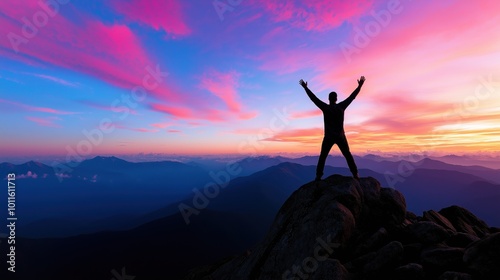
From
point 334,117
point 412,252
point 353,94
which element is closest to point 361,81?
point 353,94

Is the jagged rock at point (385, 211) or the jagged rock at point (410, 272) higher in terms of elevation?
the jagged rock at point (385, 211)

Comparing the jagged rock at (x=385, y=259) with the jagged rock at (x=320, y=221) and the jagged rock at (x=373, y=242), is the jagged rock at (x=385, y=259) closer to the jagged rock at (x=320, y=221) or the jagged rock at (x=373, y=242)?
the jagged rock at (x=320, y=221)

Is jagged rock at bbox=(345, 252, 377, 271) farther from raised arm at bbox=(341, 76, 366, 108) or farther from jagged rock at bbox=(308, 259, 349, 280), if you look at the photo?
raised arm at bbox=(341, 76, 366, 108)

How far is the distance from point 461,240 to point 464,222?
6.82m

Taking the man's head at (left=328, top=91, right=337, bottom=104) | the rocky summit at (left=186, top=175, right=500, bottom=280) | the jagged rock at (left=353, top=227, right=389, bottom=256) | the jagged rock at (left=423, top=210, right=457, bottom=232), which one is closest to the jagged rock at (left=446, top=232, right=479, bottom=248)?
the rocky summit at (left=186, top=175, right=500, bottom=280)

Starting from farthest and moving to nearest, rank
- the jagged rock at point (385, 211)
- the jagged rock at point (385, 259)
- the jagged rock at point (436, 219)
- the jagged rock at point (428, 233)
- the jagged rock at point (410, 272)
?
the jagged rock at point (436, 219)
the jagged rock at point (385, 211)
the jagged rock at point (428, 233)
the jagged rock at point (385, 259)
the jagged rock at point (410, 272)

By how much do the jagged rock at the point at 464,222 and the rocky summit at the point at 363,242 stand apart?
0.09 m

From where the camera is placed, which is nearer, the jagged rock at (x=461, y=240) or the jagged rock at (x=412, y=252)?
the jagged rock at (x=412, y=252)

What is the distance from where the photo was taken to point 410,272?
25.3ft

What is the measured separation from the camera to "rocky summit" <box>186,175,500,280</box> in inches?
304

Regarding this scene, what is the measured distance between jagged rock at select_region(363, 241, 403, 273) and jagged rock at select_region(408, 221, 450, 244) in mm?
1838

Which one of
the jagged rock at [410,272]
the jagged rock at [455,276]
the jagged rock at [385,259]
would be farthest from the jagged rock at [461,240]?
the jagged rock at [455,276]

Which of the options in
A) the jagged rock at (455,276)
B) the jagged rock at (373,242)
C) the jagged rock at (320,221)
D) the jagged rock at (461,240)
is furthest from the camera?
the jagged rock at (373,242)

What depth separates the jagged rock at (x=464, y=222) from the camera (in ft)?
45.1
